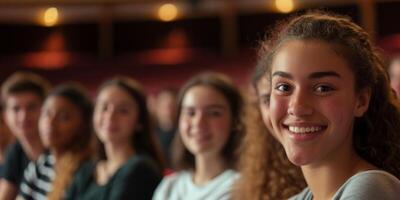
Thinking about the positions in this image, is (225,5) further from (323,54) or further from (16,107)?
(323,54)

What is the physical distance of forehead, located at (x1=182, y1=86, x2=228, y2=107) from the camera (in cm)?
193

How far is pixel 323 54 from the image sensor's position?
102cm

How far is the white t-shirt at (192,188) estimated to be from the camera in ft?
5.90

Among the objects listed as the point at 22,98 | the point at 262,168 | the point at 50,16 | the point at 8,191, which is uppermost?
the point at 50,16

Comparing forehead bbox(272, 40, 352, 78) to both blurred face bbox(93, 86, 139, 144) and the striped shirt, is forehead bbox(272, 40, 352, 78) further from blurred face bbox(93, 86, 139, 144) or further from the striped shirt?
the striped shirt

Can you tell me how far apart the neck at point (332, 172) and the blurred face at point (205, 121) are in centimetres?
83

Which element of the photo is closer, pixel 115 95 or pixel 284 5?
pixel 115 95

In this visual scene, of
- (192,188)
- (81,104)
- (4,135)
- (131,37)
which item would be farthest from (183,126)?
(131,37)

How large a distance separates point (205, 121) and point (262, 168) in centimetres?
33

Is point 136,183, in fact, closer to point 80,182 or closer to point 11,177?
point 80,182

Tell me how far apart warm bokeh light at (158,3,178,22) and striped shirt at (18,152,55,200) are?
368 cm

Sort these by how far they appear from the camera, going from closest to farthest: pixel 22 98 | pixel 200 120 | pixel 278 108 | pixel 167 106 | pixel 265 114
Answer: pixel 278 108 → pixel 265 114 → pixel 200 120 → pixel 22 98 → pixel 167 106

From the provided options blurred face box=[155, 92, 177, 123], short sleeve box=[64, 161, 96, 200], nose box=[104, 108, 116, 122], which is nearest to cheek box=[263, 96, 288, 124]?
nose box=[104, 108, 116, 122]

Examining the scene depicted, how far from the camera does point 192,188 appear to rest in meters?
1.91
